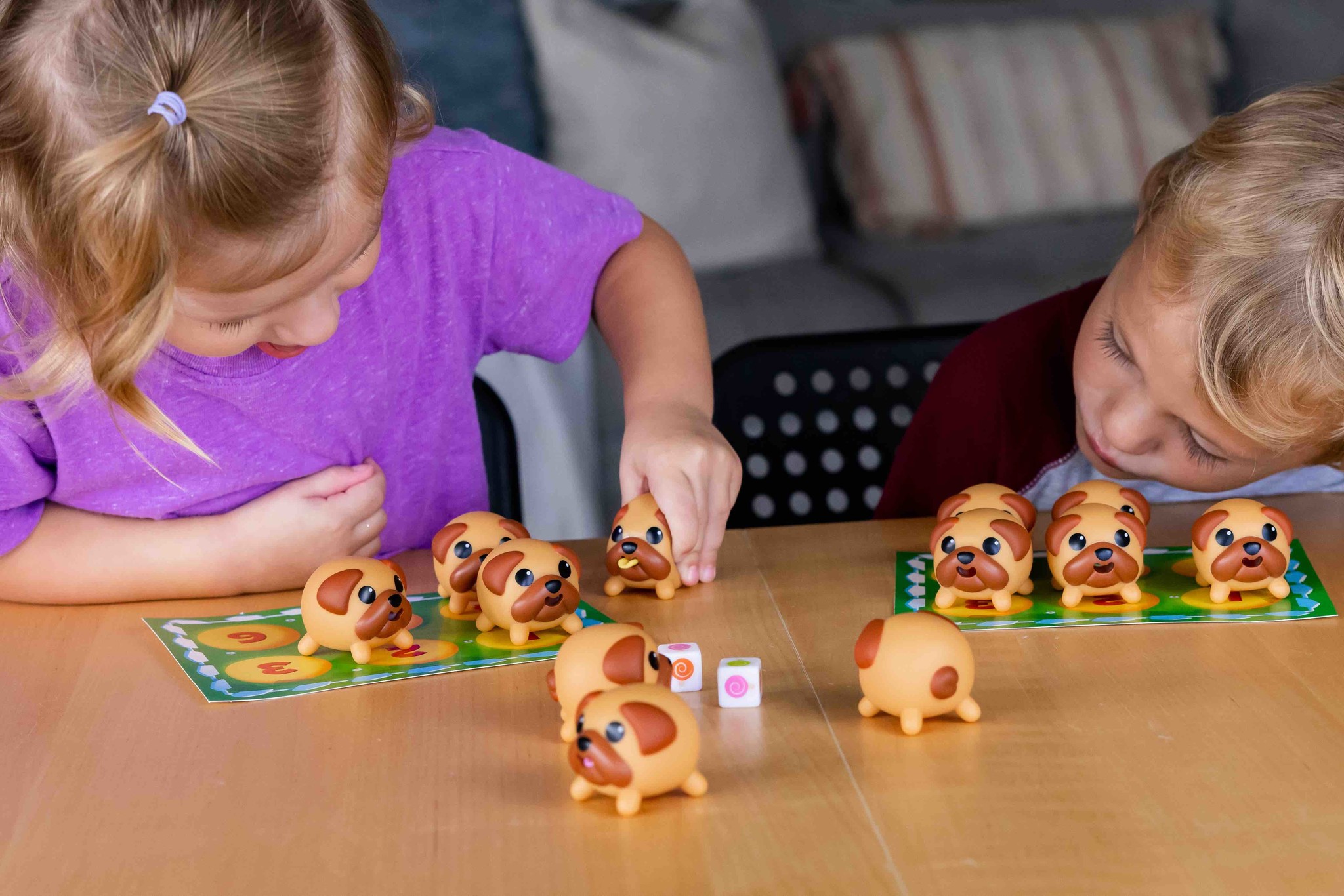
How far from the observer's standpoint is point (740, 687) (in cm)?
59

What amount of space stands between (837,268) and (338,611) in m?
1.45

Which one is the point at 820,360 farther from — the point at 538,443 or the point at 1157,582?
the point at 538,443

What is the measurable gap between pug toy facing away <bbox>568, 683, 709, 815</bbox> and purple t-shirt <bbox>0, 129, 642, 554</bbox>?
492 millimetres

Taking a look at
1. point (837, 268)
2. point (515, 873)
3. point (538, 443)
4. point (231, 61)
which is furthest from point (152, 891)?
point (837, 268)

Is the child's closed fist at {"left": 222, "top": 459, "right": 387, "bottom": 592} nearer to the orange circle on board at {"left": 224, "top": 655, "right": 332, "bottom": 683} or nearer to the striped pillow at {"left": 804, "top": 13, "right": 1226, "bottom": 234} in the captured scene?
the orange circle on board at {"left": 224, "top": 655, "right": 332, "bottom": 683}

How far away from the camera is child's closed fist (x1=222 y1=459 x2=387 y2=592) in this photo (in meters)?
0.81

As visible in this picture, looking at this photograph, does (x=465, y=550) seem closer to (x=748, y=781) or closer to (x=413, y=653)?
(x=413, y=653)

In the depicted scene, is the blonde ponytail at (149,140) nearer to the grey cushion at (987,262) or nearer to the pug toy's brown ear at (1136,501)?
the pug toy's brown ear at (1136,501)

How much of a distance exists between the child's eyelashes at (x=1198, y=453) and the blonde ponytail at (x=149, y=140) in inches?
23.1

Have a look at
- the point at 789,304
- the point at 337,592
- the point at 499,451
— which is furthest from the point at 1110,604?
the point at 789,304

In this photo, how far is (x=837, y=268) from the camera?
1.99 metres

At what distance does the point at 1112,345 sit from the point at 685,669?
0.48 metres

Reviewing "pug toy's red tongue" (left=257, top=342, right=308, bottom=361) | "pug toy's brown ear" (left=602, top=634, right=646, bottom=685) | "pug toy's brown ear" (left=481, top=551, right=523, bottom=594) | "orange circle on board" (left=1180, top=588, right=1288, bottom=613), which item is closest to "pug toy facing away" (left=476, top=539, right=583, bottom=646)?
"pug toy's brown ear" (left=481, top=551, right=523, bottom=594)

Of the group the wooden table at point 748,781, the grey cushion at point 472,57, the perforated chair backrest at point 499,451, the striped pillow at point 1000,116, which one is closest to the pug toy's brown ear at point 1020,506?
the wooden table at point 748,781
